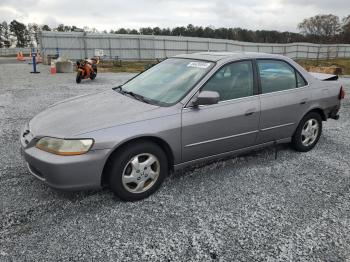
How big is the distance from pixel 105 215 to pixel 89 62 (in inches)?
442

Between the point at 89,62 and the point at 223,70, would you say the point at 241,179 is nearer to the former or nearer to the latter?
the point at 223,70

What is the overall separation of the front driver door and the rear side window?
187 millimetres

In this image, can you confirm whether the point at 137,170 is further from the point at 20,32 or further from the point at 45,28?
the point at 20,32

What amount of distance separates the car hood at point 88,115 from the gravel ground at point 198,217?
77 cm

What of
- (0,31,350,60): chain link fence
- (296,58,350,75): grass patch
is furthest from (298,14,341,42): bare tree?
(0,31,350,60): chain link fence

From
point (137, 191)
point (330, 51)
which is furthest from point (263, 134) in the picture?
point (330, 51)

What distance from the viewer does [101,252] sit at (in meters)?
2.42

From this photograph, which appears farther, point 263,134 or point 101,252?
point 263,134

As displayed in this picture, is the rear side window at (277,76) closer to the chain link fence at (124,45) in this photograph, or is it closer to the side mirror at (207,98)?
the side mirror at (207,98)

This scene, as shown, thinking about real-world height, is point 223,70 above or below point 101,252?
above

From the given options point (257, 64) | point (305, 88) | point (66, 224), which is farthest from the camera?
point (305, 88)

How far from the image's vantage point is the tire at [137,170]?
2924 mm

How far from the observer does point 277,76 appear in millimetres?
4117

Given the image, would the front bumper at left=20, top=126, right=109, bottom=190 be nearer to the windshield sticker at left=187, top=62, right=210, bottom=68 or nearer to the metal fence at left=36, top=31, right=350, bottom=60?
the windshield sticker at left=187, top=62, right=210, bottom=68
